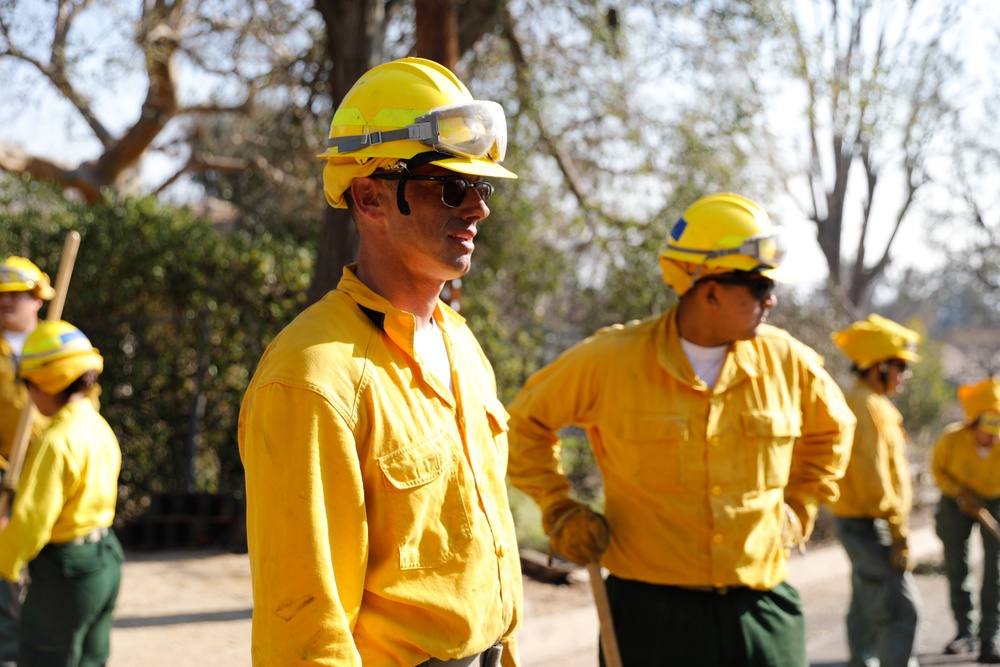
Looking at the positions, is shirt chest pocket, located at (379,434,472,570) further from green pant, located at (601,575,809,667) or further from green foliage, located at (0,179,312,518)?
green foliage, located at (0,179,312,518)

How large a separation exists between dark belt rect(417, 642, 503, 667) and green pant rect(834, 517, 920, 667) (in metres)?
4.42

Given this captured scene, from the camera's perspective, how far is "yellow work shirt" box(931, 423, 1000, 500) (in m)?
7.97

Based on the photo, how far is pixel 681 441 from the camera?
3674mm

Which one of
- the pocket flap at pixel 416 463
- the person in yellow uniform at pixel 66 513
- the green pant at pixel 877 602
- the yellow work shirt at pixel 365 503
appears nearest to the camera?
the yellow work shirt at pixel 365 503

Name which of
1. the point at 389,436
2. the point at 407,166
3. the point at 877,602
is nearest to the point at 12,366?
the point at 407,166

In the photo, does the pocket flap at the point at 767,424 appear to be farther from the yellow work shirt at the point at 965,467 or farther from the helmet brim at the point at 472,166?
the yellow work shirt at the point at 965,467

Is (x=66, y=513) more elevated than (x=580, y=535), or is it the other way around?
(x=66, y=513)

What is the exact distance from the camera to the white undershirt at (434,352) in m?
2.38

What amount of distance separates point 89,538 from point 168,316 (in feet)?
16.6

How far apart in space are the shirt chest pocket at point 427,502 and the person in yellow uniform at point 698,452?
1.59 m

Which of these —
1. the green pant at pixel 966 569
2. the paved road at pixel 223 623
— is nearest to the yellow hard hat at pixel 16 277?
the paved road at pixel 223 623

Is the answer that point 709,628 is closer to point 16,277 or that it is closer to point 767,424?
point 767,424

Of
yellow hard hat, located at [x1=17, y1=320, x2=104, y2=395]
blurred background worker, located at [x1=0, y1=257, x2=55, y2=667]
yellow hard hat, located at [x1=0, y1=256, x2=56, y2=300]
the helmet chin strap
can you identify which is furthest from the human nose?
yellow hard hat, located at [x1=0, y1=256, x2=56, y2=300]

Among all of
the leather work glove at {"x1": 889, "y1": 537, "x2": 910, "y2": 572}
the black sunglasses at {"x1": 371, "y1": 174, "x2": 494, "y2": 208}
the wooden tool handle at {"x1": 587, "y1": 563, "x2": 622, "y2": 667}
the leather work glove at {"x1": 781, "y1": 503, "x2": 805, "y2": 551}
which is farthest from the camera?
the leather work glove at {"x1": 889, "y1": 537, "x2": 910, "y2": 572}
